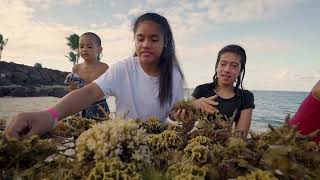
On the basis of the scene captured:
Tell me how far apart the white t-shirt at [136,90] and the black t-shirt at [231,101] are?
1260 mm

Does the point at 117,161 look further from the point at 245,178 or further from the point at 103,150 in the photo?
the point at 245,178

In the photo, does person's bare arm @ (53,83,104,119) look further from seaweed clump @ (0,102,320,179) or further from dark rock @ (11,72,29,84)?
dark rock @ (11,72,29,84)

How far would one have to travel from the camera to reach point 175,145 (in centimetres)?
158

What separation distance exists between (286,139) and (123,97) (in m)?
2.19

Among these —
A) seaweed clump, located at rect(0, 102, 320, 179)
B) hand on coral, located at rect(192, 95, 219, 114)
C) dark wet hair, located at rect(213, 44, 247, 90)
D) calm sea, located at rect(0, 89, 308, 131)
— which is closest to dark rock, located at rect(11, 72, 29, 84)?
calm sea, located at rect(0, 89, 308, 131)

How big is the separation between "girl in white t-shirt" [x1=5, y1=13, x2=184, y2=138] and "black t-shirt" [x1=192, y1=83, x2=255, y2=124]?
113 centimetres

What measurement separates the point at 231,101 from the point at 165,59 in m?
1.53

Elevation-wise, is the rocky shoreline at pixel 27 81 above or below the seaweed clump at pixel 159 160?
below

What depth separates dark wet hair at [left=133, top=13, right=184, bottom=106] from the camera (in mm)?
3189

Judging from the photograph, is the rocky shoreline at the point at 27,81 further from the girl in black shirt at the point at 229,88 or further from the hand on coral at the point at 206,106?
the hand on coral at the point at 206,106

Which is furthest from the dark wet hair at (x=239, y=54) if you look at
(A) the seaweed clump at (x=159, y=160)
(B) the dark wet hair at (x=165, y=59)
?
(A) the seaweed clump at (x=159, y=160)

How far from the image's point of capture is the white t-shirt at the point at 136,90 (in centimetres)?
317

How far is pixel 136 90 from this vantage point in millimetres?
3301

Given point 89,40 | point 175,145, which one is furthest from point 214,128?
point 89,40
